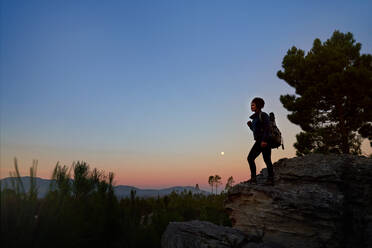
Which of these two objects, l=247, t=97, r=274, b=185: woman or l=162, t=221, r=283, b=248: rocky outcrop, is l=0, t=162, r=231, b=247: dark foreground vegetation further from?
l=247, t=97, r=274, b=185: woman

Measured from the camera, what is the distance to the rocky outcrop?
495cm

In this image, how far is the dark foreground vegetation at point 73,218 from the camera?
262 centimetres

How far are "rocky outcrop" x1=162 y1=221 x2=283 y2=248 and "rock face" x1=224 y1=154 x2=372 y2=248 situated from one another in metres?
1.75

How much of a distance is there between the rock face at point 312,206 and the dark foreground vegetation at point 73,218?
8.64 feet

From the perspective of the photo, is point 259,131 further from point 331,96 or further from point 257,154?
point 331,96

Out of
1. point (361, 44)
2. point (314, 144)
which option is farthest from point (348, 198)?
point (361, 44)

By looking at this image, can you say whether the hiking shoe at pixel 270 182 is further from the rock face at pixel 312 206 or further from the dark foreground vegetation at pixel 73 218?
the dark foreground vegetation at pixel 73 218

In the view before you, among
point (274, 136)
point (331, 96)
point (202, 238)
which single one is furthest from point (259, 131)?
point (331, 96)

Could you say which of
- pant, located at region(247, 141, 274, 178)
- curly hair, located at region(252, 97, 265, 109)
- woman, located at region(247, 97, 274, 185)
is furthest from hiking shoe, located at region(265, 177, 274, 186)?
curly hair, located at region(252, 97, 265, 109)

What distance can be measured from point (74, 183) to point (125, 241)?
7.46 ft

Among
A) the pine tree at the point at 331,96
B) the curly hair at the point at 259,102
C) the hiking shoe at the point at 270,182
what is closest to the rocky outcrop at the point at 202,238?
the hiking shoe at the point at 270,182

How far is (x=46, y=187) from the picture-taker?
2.85 metres

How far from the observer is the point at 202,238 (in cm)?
502

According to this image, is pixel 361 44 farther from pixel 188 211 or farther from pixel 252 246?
pixel 252 246
